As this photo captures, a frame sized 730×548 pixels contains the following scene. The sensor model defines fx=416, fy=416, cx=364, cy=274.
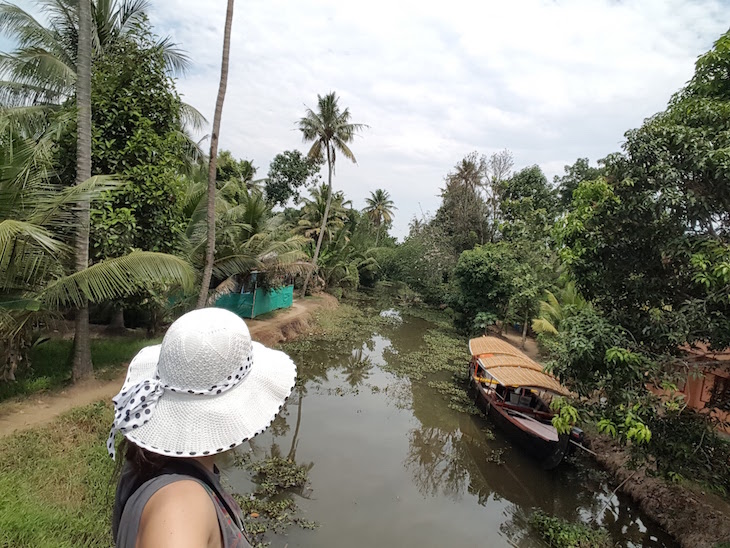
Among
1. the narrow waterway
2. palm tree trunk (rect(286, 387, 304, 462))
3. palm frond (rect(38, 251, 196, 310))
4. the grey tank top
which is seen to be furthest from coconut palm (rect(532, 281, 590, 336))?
the grey tank top

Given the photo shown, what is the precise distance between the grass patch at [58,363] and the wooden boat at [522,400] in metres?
8.28

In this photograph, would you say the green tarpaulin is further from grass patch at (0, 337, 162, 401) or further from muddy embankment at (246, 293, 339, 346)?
grass patch at (0, 337, 162, 401)

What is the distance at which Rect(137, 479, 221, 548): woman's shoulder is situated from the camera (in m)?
0.93

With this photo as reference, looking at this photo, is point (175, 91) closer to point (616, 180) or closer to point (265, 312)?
point (616, 180)

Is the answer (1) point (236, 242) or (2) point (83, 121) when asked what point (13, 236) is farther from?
(1) point (236, 242)

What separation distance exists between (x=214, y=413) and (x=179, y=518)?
0.33 metres

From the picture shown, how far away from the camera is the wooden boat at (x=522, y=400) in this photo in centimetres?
832

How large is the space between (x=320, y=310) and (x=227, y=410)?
1965 centimetres

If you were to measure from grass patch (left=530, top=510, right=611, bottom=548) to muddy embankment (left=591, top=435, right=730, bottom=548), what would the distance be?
0.93 m

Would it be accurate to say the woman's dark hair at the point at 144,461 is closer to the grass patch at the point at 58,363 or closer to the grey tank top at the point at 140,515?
the grey tank top at the point at 140,515

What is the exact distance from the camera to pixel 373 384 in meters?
12.7

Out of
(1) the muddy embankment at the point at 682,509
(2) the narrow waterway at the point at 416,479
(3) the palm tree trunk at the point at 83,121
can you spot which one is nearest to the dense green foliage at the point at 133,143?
(3) the palm tree trunk at the point at 83,121

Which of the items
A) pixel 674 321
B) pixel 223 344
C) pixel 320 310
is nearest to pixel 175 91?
pixel 223 344

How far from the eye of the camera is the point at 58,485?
4.78m
